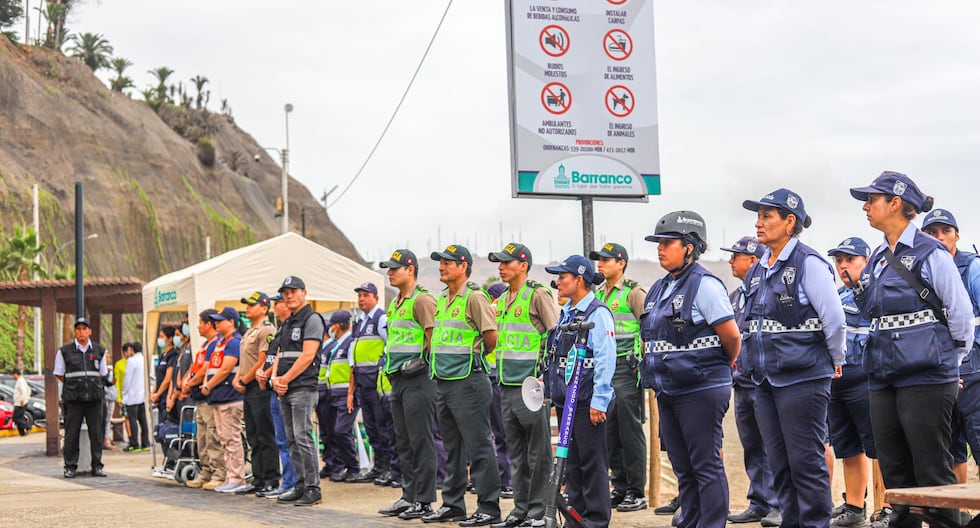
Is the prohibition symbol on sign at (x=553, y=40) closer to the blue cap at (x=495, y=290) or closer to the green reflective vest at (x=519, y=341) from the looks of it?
the blue cap at (x=495, y=290)

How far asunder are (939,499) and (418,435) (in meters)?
5.67

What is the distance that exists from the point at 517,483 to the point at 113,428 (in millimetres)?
17477

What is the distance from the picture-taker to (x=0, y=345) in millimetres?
58000

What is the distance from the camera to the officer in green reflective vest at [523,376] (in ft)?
29.2

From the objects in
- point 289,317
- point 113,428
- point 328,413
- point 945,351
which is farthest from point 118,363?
point 945,351

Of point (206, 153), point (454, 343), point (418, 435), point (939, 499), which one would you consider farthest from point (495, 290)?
point (206, 153)

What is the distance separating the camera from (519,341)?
9.21 meters

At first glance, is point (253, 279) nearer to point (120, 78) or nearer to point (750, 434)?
point (750, 434)

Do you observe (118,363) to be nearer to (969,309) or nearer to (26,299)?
(26,299)

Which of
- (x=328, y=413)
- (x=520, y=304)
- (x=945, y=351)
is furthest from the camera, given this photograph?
(x=328, y=413)

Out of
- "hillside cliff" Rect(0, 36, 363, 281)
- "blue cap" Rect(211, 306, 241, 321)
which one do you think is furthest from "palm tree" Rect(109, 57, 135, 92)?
"blue cap" Rect(211, 306, 241, 321)

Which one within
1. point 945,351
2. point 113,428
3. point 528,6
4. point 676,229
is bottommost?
point 113,428

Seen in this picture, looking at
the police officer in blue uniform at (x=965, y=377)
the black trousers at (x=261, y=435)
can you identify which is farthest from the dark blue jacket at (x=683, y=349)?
the black trousers at (x=261, y=435)

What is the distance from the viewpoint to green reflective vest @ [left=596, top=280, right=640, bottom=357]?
1020 cm
